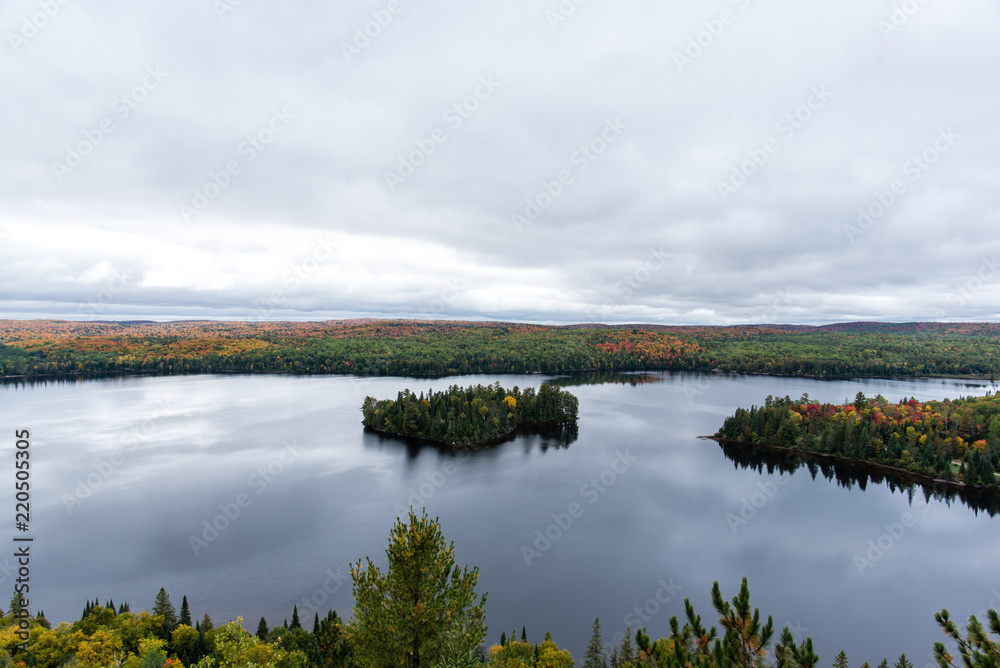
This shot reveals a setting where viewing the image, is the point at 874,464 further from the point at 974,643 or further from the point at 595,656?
the point at 974,643

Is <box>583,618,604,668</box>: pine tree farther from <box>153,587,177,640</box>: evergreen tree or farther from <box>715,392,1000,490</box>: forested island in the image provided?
<box>715,392,1000,490</box>: forested island

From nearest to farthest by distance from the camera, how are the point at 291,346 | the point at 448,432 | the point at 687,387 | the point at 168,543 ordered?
the point at 168,543, the point at 448,432, the point at 687,387, the point at 291,346

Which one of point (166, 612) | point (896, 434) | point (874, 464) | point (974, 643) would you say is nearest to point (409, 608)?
point (974, 643)

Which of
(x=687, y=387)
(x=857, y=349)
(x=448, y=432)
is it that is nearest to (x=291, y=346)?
(x=448, y=432)

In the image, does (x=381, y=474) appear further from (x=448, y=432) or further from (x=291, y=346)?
(x=291, y=346)

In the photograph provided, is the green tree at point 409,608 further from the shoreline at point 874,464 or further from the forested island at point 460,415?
the shoreline at point 874,464

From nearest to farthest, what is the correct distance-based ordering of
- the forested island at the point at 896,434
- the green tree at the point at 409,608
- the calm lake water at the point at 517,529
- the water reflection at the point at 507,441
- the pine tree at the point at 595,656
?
1. the green tree at the point at 409,608
2. the pine tree at the point at 595,656
3. the calm lake water at the point at 517,529
4. the forested island at the point at 896,434
5. the water reflection at the point at 507,441

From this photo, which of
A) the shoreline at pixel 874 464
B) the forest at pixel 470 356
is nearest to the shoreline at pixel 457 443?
the shoreline at pixel 874 464
